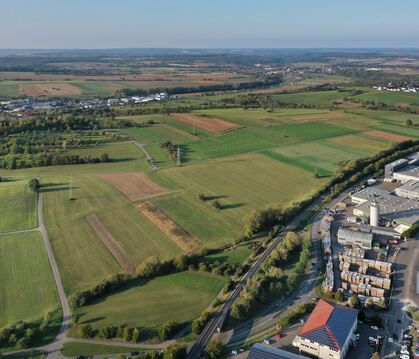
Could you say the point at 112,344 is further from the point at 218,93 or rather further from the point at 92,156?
the point at 218,93

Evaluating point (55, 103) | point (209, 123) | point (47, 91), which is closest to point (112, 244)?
point (209, 123)

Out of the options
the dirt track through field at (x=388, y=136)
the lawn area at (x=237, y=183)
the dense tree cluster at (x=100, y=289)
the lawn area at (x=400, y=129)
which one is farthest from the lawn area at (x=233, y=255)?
the lawn area at (x=400, y=129)

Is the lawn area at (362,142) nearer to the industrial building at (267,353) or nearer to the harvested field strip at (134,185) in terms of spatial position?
the harvested field strip at (134,185)

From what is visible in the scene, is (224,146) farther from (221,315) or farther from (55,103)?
(55,103)

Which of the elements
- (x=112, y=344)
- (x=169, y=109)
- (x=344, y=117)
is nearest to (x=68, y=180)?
(x=112, y=344)

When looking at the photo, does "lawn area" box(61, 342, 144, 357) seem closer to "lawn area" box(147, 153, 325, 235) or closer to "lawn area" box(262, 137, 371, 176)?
"lawn area" box(147, 153, 325, 235)
